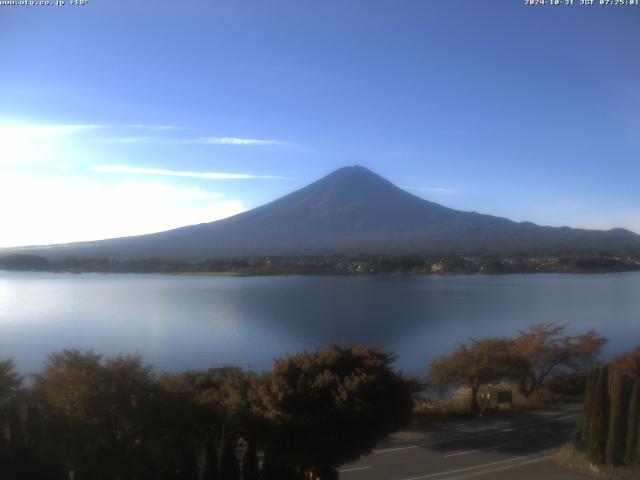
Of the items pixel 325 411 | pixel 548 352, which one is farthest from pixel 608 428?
pixel 548 352

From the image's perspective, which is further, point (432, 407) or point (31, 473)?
point (432, 407)

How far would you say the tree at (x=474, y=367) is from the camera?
13758 mm

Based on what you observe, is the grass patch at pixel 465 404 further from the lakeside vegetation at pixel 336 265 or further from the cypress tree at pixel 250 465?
the lakeside vegetation at pixel 336 265

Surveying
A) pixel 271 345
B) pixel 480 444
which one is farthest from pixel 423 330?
pixel 480 444

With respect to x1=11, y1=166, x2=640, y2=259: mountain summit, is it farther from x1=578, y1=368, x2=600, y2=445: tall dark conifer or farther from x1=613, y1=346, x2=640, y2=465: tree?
x1=613, y1=346, x2=640, y2=465: tree

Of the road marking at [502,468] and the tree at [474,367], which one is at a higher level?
the tree at [474,367]

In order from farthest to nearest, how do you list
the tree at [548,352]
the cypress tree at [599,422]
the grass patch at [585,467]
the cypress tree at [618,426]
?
the tree at [548,352] → the cypress tree at [599,422] → the cypress tree at [618,426] → the grass patch at [585,467]

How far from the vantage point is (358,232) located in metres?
70.4

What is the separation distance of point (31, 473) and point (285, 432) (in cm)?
244

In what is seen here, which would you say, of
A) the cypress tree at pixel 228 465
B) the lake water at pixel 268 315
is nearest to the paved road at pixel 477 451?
the cypress tree at pixel 228 465

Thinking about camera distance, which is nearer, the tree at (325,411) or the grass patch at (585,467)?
the tree at (325,411)

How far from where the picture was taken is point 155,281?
125ft

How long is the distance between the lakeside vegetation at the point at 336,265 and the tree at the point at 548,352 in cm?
2629

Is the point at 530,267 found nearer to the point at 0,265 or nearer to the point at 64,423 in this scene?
the point at 0,265
